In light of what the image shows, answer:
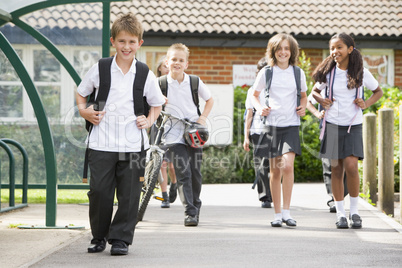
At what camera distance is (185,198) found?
25.2ft

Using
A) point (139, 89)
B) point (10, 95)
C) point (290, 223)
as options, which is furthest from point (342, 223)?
point (10, 95)

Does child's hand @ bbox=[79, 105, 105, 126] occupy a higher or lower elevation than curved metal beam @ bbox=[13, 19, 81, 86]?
lower

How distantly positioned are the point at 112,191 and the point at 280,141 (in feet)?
7.55

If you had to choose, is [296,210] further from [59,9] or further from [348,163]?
[59,9]

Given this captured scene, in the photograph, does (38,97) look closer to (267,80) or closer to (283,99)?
(267,80)

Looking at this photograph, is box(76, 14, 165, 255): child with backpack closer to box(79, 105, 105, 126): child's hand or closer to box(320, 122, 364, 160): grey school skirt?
box(79, 105, 105, 126): child's hand

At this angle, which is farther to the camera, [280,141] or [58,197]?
[58,197]

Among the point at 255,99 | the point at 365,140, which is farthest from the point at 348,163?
the point at 365,140

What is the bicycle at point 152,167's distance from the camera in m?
7.14

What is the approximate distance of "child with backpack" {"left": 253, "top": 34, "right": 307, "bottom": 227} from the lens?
754cm

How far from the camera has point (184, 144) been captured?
25.5 ft

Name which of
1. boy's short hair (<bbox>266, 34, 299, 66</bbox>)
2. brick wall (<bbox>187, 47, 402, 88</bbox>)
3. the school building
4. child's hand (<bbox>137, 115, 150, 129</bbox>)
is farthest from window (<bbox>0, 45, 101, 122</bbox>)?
brick wall (<bbox>187, 47, 402, 88</bbox>)

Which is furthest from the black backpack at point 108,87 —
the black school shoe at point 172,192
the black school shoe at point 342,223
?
the black school shoe at point 172,192

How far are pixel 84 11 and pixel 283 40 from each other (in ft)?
9.05
